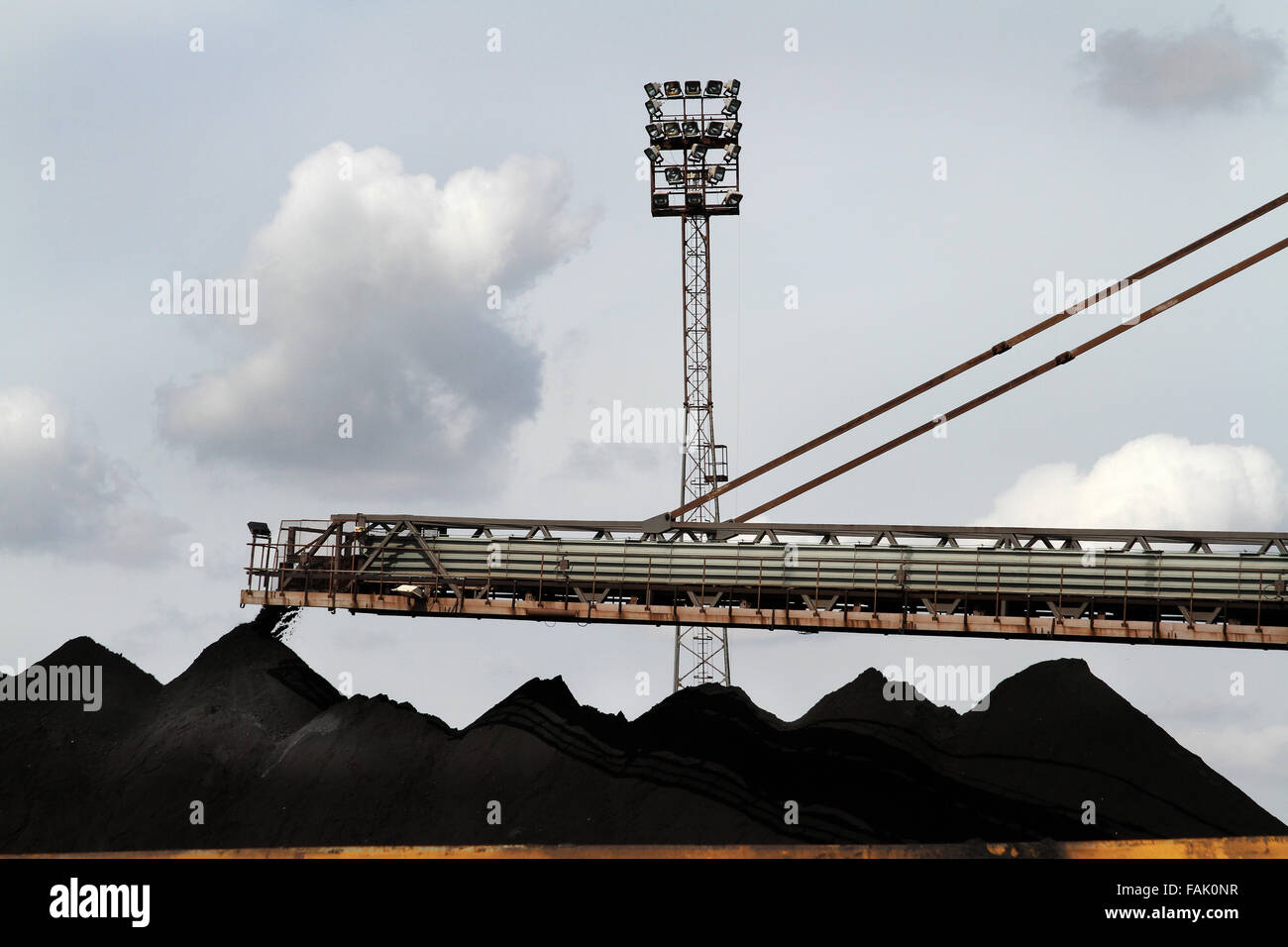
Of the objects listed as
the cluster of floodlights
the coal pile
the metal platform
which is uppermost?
the cluster of floodlights

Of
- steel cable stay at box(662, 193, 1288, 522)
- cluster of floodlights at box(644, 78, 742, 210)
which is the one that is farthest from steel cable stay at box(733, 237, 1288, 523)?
cluster of floodlights at box(644, 78, 742, 210)

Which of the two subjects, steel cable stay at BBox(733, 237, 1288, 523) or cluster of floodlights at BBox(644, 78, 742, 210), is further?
cluster of floodlights at BBox(644, 78, 742, 210)

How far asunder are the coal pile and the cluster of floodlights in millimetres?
11937

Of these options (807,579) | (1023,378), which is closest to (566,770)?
(807,579)

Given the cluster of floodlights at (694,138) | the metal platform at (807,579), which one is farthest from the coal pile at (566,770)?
the cluster of floodlights at (694,138)

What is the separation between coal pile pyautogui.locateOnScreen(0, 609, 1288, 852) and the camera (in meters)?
19.9

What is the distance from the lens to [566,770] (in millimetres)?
20578

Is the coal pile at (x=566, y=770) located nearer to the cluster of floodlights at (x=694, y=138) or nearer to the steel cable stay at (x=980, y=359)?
the steel cable stay at (x=980, y=359)

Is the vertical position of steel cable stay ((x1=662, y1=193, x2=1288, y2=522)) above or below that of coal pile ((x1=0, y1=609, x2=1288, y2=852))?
above

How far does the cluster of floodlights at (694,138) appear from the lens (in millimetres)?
29109

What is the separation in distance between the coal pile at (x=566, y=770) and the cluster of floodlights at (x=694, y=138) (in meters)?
11.9

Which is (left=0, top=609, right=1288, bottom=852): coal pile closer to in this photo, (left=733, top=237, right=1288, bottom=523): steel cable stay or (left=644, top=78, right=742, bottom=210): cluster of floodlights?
(left=733, top=237, right=1288, bottom=523): steel cable stay
